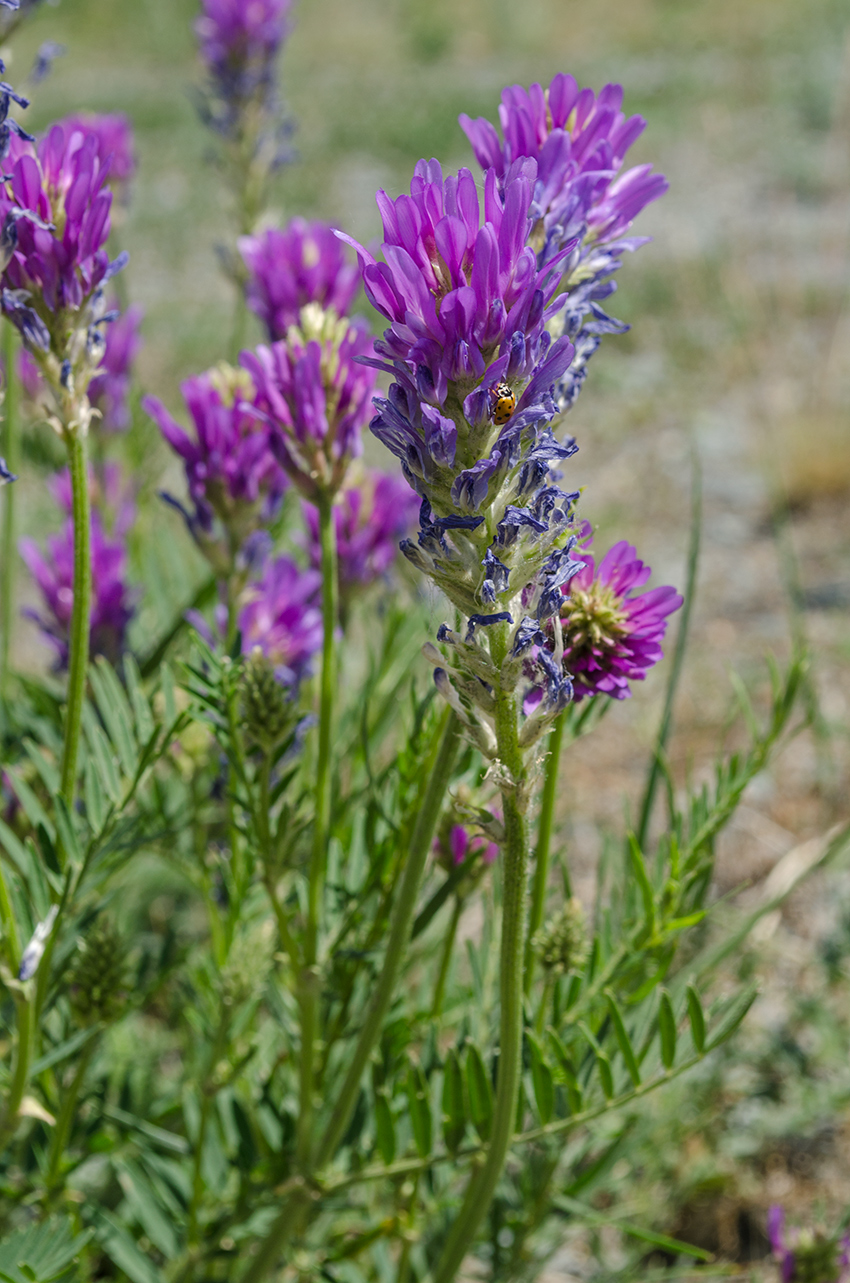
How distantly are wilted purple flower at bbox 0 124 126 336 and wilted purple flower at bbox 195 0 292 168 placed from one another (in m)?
1.53

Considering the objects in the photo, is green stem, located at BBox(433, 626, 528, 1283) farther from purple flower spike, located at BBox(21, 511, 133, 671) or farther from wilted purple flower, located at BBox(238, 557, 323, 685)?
purple flower spike, located at BBox(21, 511, 133, 671)

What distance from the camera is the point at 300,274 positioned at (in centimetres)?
152

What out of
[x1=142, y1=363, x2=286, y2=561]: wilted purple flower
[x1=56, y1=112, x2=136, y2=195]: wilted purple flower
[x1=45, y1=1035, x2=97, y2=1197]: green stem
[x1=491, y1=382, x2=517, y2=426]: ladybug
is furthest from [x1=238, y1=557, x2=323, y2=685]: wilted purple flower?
[x1=56, y1=112, x2=136, y2=195]: wilted purple flower

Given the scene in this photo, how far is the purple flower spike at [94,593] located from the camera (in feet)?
5.63

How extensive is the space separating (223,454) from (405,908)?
24.9 inches

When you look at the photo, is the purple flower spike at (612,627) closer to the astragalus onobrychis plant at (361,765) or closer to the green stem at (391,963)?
the astragalus onobrychis plant at (361,765)

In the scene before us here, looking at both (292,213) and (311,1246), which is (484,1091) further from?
(292,213)

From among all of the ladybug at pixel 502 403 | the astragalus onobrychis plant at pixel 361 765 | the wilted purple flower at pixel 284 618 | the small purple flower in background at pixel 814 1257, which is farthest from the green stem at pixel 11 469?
the small purple flower in background at pixel 814 1257

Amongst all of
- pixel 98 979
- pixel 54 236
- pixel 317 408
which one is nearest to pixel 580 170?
pixel 317 408

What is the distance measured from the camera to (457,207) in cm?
71

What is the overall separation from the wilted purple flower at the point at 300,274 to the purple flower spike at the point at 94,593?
0.46 meters

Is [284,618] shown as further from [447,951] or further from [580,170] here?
[580,170]

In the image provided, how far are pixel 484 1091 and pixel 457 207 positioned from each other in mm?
794

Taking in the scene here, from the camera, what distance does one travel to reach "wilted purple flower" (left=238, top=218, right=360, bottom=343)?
1499 mm
